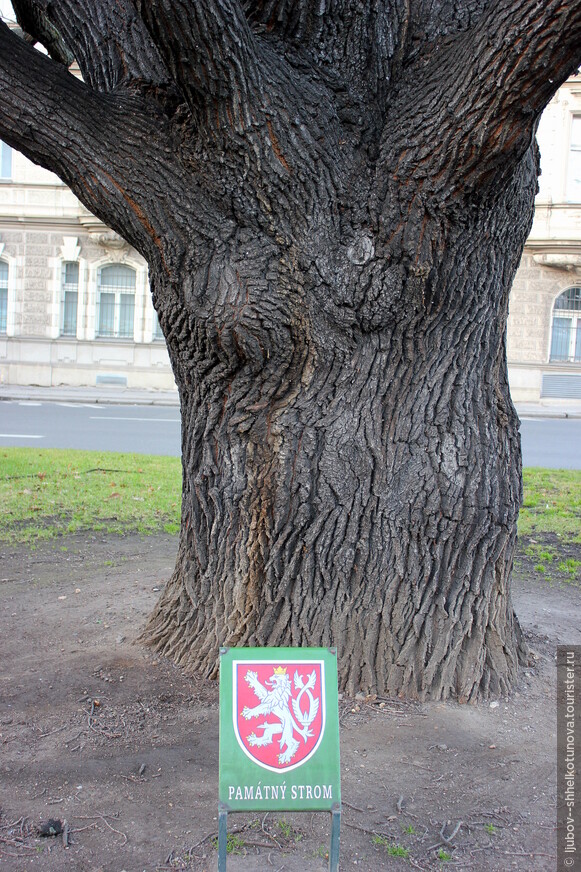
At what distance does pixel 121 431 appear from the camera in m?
14.3

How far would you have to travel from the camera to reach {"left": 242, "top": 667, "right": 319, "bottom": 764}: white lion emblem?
7.98 ft

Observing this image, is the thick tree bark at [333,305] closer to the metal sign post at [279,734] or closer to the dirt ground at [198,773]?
the dirt ground at [198,773]

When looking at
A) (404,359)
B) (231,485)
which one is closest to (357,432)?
(404,359)

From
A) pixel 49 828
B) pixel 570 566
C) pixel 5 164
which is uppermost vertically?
pixel 5 164

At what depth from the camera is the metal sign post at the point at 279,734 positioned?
2.37 metres

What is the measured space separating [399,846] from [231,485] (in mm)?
1746

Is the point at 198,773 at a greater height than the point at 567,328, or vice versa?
the point at 567,328

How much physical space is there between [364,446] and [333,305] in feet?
2.23

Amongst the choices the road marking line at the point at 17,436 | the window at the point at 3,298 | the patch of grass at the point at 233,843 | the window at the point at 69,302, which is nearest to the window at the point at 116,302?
the window at the point at 69,302

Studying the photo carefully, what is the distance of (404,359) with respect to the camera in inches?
149

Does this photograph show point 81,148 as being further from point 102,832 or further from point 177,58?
point 102,832

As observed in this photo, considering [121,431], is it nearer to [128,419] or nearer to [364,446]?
[128,419]

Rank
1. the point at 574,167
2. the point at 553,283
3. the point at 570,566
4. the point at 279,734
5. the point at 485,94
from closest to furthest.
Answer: the point at 279,734 → the point at 485,94 → the point at 570,566 → the point at 574,167 → the point at 553,283

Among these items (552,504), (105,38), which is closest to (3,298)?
(552,504)
